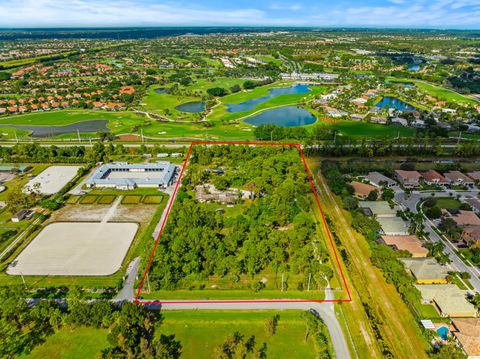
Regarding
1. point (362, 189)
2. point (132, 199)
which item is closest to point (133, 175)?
point (132, 199)

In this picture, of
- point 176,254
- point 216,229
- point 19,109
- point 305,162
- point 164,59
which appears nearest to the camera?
point 176,254

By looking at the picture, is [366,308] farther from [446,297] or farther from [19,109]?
[19,109]

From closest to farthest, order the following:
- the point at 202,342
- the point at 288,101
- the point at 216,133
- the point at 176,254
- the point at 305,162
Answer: the point at 202,342
the point at 176,254
the point at 305,162
the point at 216,133
the point at 288,101

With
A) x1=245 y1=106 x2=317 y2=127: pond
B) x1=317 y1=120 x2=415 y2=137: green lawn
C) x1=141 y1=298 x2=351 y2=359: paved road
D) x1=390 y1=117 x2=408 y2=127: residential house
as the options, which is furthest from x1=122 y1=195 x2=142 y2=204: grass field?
x1=390 y1=117 x2=408 y2=127: residential house

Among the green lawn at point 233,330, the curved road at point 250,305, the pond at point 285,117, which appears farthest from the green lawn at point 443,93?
the green lawn at point 233,330

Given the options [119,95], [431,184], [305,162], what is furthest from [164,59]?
[431,184]
